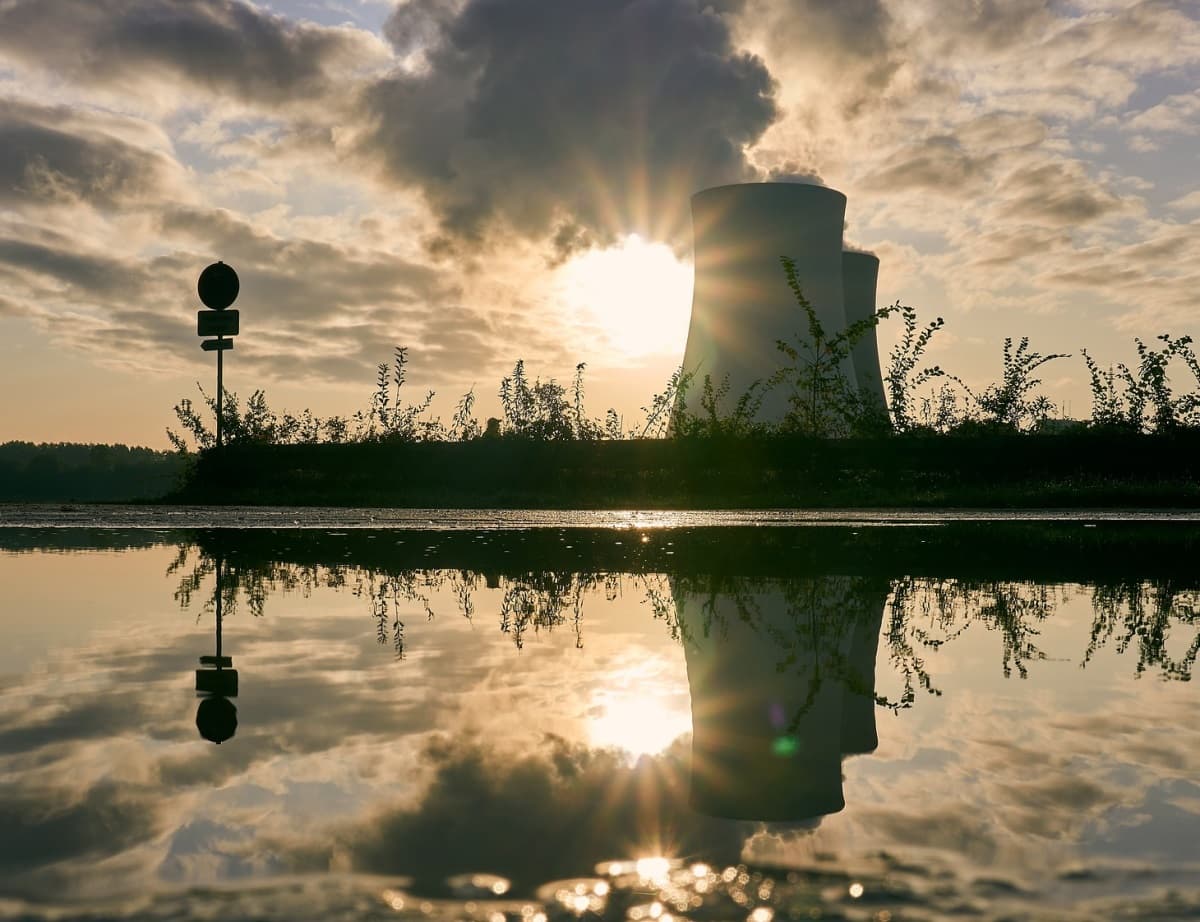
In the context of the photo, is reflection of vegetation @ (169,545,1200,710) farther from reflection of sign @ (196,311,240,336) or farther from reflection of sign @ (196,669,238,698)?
reflection of sign @ (196,311,240,336)

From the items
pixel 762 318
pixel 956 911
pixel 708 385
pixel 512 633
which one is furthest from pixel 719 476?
pixel 956 911

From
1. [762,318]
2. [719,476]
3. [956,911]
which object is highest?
[762,318]

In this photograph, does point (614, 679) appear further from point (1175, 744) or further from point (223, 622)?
point (223, 622)

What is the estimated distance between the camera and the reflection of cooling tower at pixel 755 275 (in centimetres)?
1814

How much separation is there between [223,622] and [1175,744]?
3.10 metres

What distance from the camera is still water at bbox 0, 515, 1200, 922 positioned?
151 cm

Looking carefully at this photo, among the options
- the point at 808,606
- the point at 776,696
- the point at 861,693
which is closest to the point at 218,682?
the point at 776,696

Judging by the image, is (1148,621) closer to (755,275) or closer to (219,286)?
(755,275)

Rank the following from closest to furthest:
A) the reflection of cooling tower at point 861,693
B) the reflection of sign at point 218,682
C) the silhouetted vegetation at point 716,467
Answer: the reflection of cooling tower at point 861,693
the reflection of sign at point 218,682
the silhouetted vegetation at point 716,467

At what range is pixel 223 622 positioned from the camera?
4.08 metres

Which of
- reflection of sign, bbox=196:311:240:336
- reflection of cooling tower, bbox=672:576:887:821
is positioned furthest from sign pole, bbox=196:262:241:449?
reflection of cooling tower, bbox=672:576:887:821

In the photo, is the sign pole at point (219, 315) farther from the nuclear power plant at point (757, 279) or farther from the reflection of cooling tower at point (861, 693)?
the reflection of cooling tower at point (861, 693)

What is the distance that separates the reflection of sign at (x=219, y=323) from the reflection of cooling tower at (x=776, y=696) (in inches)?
556

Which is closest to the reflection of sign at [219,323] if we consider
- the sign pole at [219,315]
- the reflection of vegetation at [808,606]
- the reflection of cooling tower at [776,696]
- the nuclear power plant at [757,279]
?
the sign pole at [219,315]
